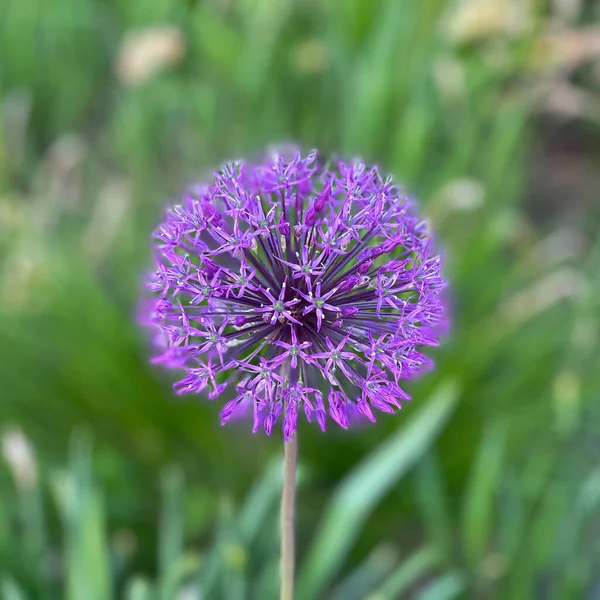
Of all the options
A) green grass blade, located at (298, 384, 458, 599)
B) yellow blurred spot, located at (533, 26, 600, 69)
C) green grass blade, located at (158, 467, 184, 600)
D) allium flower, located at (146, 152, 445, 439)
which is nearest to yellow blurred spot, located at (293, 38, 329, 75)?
yellow blurred spot, located at (533, 26, 600, 69)

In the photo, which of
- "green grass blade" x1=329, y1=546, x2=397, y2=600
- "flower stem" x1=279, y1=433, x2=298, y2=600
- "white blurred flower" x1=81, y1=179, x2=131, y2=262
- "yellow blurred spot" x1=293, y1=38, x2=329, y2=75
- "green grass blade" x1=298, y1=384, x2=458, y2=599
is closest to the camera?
"flower stem" x1=279, y1=433, x2=298, y2=600

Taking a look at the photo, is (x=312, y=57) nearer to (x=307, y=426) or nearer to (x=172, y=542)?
(x=307, y=426)

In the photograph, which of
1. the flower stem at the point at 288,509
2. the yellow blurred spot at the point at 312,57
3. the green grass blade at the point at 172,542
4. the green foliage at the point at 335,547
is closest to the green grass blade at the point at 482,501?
the green foliage at the point at 335,547

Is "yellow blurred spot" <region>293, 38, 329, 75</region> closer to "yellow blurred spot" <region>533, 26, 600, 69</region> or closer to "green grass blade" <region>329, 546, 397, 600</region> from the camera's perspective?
"yellow blurred spot" <region>533, 26, 600, 69</region>

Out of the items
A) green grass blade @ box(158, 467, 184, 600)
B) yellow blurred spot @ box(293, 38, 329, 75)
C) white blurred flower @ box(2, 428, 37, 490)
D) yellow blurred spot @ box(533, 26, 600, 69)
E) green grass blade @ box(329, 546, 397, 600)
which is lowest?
green grass blade @ box(329, 546, 397, 600)

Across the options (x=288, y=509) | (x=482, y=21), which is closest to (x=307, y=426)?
(x=288, y=509)

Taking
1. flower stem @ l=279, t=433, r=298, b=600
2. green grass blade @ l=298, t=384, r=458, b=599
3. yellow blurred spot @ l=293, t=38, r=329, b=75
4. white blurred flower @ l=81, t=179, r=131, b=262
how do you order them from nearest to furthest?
flower stem @ l=279, t=433, r=298, b=600 < green grass blade @ l=298, t=384, r=458, b=599 < white blurred flower @ l=81, t=179, r=131, b=262 < yellow blurred spot @ l=293, t=38, r=329, b=75
